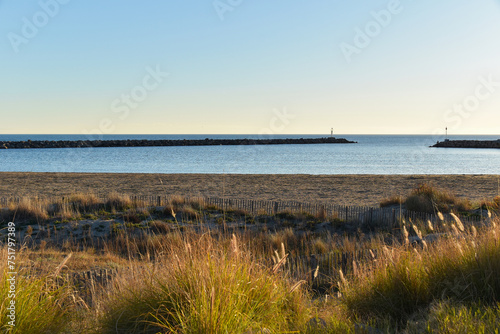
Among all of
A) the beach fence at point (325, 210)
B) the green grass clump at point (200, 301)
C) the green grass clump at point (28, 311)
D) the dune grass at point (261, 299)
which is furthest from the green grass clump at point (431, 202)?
the green grass clump at point (28, 311)

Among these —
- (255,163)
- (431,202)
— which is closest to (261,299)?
(431,202)

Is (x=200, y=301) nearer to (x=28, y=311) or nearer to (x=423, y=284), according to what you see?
(x=28, y=311)

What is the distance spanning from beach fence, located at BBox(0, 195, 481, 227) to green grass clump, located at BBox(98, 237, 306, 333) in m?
8.90

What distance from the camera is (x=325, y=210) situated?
1356cm

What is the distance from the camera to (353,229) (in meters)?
12.2

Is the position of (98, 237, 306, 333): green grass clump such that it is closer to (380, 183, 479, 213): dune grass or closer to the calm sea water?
(380, 183, 479, 213): dune grass

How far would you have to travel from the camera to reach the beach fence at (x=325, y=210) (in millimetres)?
12336

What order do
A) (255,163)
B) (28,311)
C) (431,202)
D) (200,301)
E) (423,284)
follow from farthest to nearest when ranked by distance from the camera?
(255,163), (431,202), (423,284), (28,311), (200,301)

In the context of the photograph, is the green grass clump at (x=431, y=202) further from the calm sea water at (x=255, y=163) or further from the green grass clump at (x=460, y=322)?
the calm sea water at (x=255, y=163)

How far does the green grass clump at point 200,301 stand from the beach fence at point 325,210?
8898 millimetres

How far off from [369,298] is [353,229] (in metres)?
8.06

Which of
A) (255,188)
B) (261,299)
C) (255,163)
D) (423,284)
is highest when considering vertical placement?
(261,299)

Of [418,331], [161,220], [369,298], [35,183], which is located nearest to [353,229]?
[161,220]

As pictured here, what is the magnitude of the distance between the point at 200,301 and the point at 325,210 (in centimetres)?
1074
